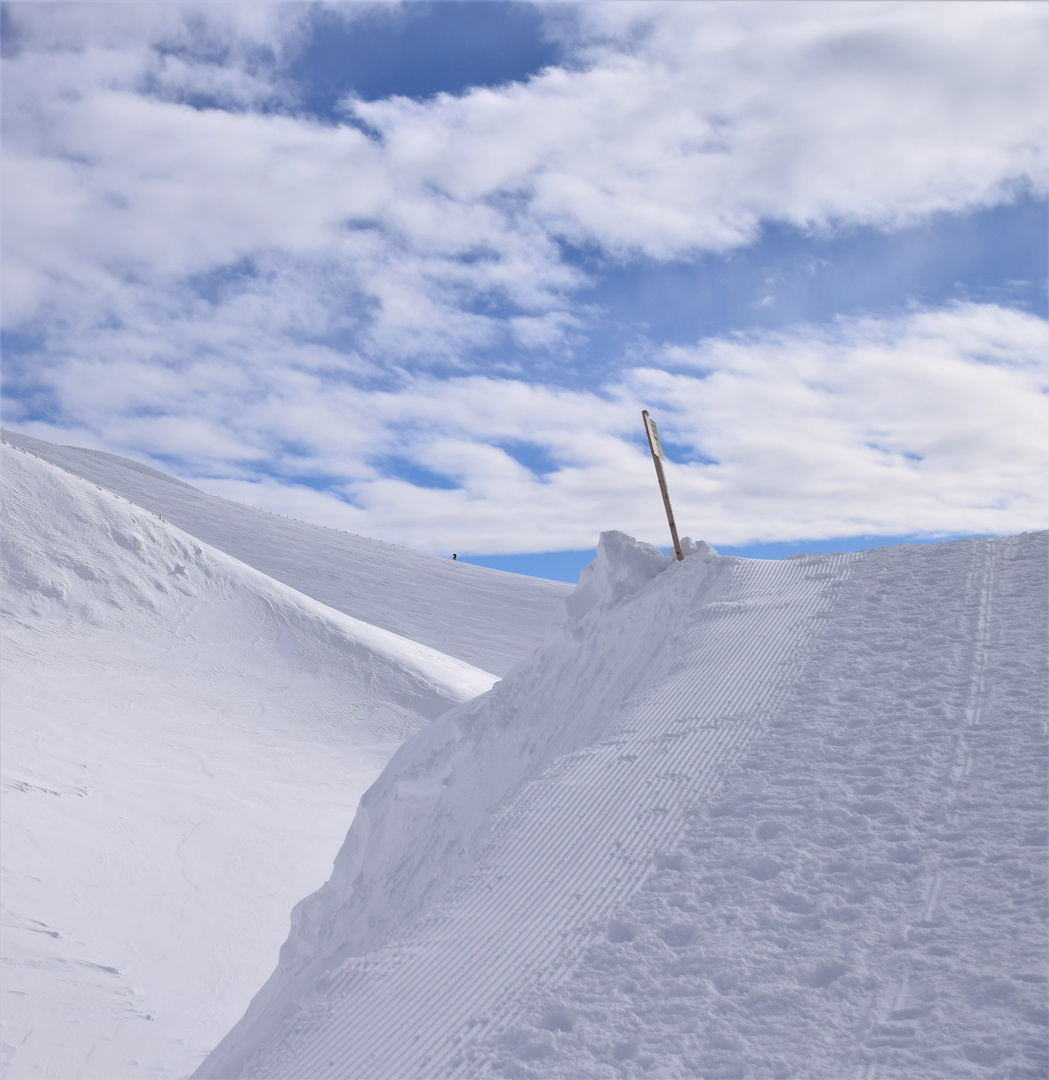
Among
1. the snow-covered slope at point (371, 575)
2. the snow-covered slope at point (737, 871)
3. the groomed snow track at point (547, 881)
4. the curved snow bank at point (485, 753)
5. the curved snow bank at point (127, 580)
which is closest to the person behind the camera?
the snow-covered slope at point (737, 871)

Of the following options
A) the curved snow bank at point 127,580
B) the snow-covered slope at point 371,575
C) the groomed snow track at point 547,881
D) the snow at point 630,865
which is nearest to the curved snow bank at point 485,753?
the snow at point 630,865

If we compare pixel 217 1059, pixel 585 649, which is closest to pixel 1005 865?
pixel 585 649

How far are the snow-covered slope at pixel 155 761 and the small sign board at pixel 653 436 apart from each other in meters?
7.14

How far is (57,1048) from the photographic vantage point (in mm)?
8367

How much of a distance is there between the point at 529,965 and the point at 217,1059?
2.96m

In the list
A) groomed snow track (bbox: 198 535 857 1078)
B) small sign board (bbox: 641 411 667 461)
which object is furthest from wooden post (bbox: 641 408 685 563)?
groomed snow track (bbox: 198 535 857 1078)

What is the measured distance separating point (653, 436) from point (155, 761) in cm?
1066

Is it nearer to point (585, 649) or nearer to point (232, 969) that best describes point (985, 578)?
point (585, 649)

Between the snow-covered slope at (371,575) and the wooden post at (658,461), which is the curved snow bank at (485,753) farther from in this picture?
the snow-covered slope at (371,575)

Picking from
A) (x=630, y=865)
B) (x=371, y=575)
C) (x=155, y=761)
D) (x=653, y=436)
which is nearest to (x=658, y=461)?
(x=653, y=436)

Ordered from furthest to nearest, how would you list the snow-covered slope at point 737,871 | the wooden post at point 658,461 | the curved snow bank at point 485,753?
the wooden post at point 658,461
the curved snow bank at point 485,753
the snow-covered slope at point 737,871

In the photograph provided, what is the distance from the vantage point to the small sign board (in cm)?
857

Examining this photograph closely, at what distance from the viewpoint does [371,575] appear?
3281 centimetres

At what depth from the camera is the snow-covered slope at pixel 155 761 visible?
9445mm
